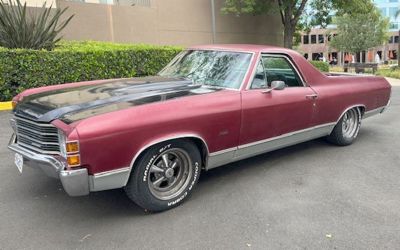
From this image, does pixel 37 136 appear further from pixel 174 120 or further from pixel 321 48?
pixel 321 48

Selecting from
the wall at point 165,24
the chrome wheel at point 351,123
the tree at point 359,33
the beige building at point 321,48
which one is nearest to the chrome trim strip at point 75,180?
the chrome wheel at point 351,123

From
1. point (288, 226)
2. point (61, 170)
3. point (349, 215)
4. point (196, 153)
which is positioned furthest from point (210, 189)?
point (61, 170)

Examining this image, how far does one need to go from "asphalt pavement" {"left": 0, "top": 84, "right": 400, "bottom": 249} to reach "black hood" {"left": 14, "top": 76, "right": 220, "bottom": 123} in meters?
0.93

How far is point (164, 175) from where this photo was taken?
12.2 feet

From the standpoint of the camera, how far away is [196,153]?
3.87 metres

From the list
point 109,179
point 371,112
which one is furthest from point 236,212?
point 371,112

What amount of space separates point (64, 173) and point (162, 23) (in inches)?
568

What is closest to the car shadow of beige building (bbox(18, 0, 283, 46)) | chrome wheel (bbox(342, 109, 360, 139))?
chrome wheel (bbox(342, 109, 360, 139))

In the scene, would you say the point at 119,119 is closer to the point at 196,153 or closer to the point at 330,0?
the point at 196,153

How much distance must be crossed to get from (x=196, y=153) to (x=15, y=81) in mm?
6275

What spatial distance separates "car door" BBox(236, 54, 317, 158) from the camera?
430 cm

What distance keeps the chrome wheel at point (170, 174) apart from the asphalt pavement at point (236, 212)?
0.19 meters

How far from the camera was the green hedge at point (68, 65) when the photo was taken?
8.45m

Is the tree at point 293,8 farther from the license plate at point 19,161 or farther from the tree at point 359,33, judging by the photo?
the tree at point 359,33
